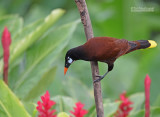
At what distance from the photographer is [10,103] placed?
4.78 feet

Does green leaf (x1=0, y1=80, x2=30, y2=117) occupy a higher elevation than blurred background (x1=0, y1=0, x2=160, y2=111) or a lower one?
higher

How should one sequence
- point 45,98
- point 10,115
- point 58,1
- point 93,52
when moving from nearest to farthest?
point 45,98
point 10,115
point 93,52
point 58,1

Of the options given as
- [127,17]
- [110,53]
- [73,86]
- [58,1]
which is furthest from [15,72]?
[58,1]

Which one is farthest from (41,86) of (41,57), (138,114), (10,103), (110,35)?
(110,35)

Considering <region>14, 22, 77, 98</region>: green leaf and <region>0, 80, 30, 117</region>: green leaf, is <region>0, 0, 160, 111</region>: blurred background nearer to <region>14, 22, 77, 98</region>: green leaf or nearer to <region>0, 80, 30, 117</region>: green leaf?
<region>14, 22, 77, 98</region>: green leaf

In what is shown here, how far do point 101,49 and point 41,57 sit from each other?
606mm

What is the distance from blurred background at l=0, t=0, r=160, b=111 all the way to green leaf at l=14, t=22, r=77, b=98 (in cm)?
19

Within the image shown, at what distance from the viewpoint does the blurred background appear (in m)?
2.41

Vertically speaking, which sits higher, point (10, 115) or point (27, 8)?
point (10, 115)

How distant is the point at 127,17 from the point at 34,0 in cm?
130

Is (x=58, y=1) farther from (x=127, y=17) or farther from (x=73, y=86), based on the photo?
(x=73, y=86)

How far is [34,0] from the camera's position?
4824 mm

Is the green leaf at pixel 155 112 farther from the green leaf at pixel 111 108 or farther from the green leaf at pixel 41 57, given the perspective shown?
the green leaf at pixel 41 57

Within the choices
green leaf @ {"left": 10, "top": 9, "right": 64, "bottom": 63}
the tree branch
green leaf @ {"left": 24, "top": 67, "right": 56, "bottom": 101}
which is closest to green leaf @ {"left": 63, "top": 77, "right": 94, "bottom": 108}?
green leaf @ {"left": 24, "top": 67, "right": 56, "bottom": 101}
